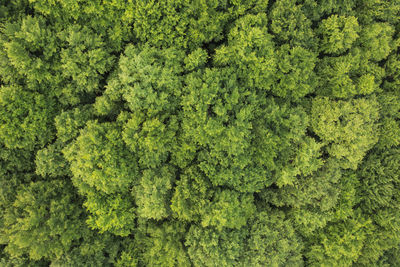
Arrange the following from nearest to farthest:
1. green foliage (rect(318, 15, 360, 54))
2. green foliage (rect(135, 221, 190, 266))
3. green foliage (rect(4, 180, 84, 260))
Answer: green foliage (rect(4, 180, 84, 260)), green foliage (rect(318, 15, 360, 54)), green foliage (rect(135, 221, 190, 266))

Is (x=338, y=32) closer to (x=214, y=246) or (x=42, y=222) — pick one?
(x=214, y=246)

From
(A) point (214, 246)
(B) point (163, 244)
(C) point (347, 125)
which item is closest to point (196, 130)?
(A) point (214, 246)

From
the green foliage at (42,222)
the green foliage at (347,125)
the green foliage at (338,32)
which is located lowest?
the green foliage at (42,222)

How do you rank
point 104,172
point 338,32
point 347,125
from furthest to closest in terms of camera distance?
point 347,125 → point 338,32 → point 104,172

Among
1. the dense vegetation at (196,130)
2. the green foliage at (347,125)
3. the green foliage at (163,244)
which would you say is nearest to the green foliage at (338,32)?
the dense vegetation at (196,130)

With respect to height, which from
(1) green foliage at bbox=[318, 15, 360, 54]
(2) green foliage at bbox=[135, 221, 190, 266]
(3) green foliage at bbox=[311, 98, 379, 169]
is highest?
(1) green foliage at bbox=[318, 15, 360, 54]

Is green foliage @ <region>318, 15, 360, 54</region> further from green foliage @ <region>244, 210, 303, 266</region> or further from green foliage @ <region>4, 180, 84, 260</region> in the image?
green foliage @ <region>4, 180, 84, 260</region>

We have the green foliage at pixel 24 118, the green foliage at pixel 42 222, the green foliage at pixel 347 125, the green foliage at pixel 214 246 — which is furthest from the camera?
the green foliage at pixel 347 125

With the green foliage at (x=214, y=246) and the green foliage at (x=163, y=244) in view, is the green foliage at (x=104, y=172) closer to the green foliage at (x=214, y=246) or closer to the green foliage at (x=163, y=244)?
the green foliage at (x=163, y=244)

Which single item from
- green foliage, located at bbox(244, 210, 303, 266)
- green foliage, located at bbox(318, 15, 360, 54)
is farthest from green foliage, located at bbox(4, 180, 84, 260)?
green foliage, located at bbox(318, 15, 360, 54)

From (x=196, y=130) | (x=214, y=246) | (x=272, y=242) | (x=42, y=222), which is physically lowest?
(x=272, y=242)
